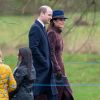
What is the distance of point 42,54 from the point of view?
1005cm

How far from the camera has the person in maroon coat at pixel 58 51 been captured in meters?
10.3

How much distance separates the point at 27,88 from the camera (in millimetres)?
9414

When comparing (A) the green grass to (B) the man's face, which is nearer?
(B) the man's face

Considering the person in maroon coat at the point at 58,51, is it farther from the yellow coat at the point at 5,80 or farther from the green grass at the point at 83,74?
the green grass at the point at 83,74

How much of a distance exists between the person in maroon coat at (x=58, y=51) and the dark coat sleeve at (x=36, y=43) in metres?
0.29

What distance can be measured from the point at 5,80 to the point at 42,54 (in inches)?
43.4

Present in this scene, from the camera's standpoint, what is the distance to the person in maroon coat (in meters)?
10.3

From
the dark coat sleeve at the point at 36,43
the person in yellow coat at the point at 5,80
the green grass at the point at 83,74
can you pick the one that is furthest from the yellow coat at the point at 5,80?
the green grass at the point at 83,74

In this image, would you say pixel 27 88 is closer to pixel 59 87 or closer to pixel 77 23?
pixel 59 87

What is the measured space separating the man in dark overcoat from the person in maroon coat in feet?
0.38

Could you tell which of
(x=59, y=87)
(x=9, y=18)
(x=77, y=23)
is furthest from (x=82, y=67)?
(x=59, y=87)

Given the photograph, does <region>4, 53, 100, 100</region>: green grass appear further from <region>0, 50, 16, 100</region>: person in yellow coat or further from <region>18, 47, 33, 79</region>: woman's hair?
<region>0, 50, 16, 100</region>: person in yellow coat

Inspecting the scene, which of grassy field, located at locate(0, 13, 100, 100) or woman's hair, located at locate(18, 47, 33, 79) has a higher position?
woman's hair, located at locate(18, 47, 33, 79)

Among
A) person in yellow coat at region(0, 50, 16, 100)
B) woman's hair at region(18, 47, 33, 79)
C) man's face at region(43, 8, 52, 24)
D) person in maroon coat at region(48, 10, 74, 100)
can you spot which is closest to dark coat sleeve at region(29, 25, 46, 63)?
man's face at region(43, 8, 52, 24)
